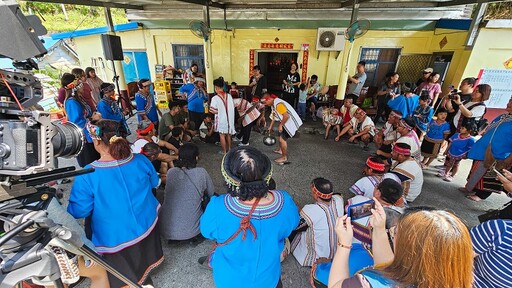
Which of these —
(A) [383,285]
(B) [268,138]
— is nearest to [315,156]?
(B) [268,138]

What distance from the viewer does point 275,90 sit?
9188 mm

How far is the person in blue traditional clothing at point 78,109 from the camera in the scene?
3.08 m

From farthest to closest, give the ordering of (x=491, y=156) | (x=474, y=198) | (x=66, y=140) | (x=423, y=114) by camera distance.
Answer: (x=423, y=114) → (x=474, y=198) → (x=491, y=156) → (x=66, y=140)

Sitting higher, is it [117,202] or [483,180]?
[117,202]

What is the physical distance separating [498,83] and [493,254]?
241 inches

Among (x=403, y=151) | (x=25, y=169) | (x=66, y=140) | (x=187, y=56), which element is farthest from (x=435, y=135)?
(x=187, y=56)

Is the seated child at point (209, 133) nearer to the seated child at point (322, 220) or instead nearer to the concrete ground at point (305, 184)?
the concrete ground at point (305, 184)

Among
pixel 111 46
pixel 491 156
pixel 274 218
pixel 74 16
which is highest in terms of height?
pixel 74 16

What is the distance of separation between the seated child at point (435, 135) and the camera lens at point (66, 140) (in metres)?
4.68

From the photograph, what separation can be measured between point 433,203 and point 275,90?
6.79 meters

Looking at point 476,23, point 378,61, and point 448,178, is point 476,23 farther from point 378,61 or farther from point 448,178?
point 448,178

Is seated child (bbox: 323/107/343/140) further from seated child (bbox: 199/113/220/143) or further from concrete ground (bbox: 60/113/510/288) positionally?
seated child (bbox: 199/113/220/143)

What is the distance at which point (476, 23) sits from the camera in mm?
5043

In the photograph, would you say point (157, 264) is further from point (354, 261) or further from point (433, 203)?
point (433, 203)
